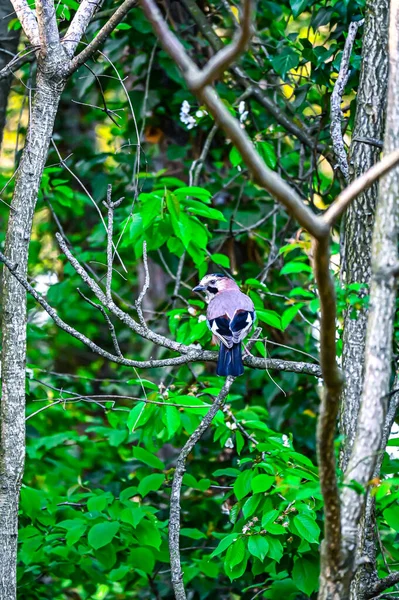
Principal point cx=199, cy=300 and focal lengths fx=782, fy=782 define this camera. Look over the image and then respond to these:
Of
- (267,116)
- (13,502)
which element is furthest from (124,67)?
(13,502)

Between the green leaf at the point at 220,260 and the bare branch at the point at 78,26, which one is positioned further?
the green leaf at the point at 220,260

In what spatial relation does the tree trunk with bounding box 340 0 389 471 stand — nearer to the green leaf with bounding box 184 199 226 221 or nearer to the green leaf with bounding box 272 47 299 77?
the green leaf with bounding box 184 199 226 221

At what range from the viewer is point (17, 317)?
10.8 ft

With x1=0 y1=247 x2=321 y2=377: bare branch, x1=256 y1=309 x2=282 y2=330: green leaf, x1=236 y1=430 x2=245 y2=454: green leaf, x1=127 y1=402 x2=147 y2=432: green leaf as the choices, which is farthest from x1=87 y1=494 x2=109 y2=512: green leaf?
x1=256 y1=309 x2=282 y2=330: green leaf

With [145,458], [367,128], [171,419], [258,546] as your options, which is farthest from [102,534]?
[367,128]

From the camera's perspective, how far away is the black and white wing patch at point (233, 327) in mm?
4230

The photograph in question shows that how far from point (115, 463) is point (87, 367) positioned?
Result: 176 inches

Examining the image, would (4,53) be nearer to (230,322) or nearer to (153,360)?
(230,322)

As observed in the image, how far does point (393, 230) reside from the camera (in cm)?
222

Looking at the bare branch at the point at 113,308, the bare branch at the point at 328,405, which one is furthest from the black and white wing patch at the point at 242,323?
the bare branch at the point at 328,405

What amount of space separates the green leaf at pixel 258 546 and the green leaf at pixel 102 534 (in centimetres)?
86

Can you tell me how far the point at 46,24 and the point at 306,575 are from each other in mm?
2771

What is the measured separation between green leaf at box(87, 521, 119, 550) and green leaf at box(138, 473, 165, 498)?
0.77 ft

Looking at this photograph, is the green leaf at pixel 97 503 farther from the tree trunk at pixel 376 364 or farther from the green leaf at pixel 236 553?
the tree trunk at pixel 376 364
